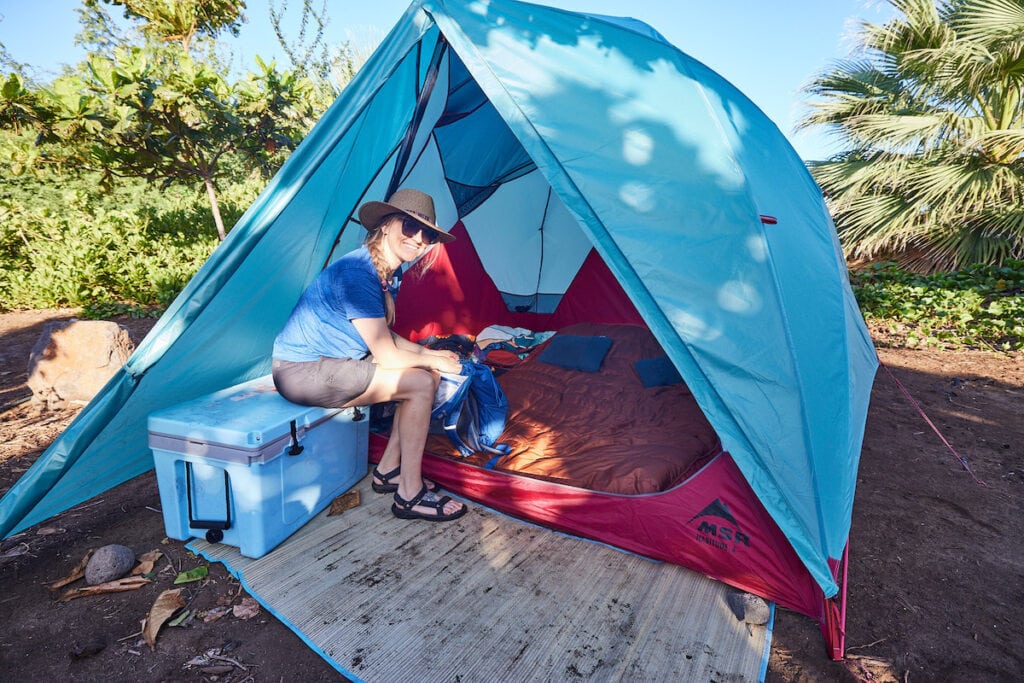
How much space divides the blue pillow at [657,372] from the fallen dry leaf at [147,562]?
256 centimetres

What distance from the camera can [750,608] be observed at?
1.68 meters

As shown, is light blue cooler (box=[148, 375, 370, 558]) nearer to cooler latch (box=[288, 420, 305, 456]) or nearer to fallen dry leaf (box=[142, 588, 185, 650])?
cooler latch (box=[288, 420, 305, 456])

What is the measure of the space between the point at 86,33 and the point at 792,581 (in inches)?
819

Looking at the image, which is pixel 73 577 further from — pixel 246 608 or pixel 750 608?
pixel 750 608

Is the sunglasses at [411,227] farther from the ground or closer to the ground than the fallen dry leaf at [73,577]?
farther from the ground

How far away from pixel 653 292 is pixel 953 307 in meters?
5.54

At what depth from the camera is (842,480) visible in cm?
174

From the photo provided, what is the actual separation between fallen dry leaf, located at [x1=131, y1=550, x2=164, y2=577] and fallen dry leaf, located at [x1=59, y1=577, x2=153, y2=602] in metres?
0.05

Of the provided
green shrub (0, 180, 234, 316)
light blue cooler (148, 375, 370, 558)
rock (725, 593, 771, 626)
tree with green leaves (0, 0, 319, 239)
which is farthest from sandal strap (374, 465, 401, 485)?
green shrub (0, 180, 234, 316)

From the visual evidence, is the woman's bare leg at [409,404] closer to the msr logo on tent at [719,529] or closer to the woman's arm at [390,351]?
the woman's arm at [390,351]

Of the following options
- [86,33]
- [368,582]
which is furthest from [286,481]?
[86,33]

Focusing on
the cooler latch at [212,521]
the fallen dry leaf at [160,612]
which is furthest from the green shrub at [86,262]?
the fallen dry leaf at [160,612]

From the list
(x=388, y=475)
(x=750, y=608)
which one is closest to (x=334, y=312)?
(x=388, y=475)

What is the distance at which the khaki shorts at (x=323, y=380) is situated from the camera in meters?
2.08
